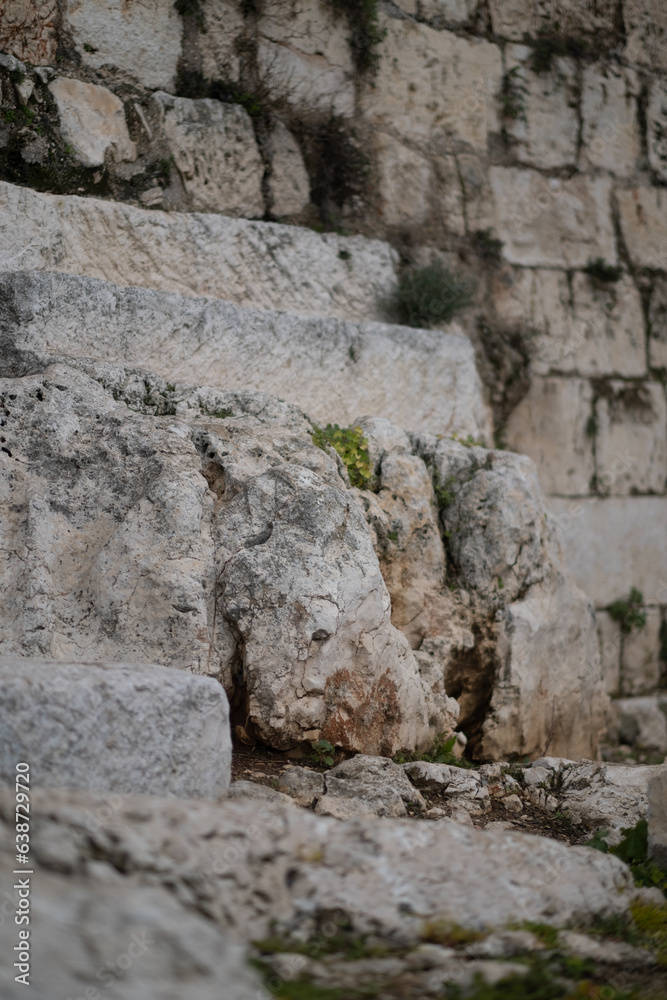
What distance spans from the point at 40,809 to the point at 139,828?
22cm

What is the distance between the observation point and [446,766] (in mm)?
3373

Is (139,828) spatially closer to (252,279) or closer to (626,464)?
(252,279)

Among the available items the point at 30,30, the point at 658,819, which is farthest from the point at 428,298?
the point at 658,819

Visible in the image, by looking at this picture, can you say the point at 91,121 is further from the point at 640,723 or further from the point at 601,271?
the point at 640,723

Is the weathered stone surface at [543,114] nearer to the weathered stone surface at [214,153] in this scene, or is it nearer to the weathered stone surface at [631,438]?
the weathered stone surface at [631,438]

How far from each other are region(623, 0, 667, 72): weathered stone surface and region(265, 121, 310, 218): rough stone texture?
2984 mm

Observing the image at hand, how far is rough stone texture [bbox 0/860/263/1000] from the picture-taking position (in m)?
1.56

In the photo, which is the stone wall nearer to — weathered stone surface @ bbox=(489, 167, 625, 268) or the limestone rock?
weathered stone surface @ bbox=(489, 167, 625, 268)

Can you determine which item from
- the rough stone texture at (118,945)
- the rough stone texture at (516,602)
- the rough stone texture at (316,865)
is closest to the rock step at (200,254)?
the rough stone texture at (516,602)

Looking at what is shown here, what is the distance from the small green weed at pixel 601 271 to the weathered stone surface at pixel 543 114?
0.76 meters

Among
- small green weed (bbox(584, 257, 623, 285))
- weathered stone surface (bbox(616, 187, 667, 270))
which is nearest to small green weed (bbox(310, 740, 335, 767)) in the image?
small green weed (bbox(584, 257, 623, 285))

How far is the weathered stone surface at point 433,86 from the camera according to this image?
5707mm

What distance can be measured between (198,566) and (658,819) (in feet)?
5.97

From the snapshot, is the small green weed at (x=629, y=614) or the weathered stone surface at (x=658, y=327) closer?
the small green weed at (x=629, y=614)
